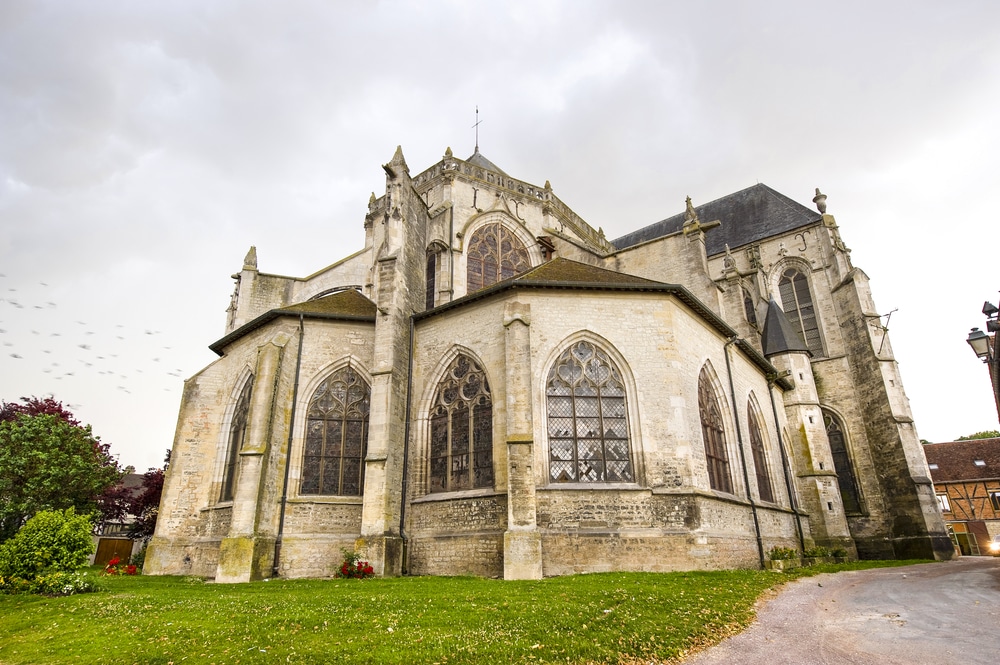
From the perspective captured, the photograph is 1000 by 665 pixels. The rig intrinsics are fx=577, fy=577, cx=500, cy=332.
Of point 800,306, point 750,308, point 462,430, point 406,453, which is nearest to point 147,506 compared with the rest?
point 406,453

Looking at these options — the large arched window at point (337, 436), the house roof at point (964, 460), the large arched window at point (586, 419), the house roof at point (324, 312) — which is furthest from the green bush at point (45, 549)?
the house roof at point (964, 460)

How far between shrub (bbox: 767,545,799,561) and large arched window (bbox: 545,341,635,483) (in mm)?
4988

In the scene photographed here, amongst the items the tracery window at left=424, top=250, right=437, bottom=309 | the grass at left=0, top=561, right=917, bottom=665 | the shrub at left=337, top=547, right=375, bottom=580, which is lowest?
the grass at left=0, top=561, right=917, bottom=665

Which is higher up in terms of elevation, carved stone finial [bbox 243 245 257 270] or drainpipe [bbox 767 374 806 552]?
carved stone finial [bbox 243 245 257 270]

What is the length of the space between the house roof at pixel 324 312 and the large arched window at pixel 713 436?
9199 mm

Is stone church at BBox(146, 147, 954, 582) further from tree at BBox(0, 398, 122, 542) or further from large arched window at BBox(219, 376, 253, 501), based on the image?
tree at BBox(0, 398, 122, 542)

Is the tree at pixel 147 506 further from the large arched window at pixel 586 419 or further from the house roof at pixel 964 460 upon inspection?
the house roof at pixel 964 460

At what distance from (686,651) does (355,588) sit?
20.4 ft

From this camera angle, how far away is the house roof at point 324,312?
15.9 metres

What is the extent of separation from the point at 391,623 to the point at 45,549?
8.33 m

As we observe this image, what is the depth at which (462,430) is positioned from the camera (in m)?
14.4

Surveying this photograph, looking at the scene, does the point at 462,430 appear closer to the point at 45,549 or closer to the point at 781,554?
the point at 45,549

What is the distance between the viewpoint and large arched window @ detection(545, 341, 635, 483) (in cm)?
1302

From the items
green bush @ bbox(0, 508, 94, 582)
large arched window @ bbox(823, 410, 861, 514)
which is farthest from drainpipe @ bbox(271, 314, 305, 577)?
large arched window @ bbox(823, 410, 861, 514)
